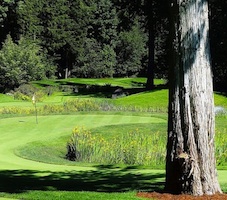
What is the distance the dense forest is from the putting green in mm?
19705

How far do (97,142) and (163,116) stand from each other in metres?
9.32

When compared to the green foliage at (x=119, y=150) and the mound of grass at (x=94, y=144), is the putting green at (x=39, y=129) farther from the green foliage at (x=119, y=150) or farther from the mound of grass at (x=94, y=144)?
the green foliage at (x=119, y=150)

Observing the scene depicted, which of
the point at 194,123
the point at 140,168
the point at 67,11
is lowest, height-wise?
the point at 140,168

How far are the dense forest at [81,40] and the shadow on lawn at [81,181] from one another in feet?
99.8

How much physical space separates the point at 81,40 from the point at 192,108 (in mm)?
65994

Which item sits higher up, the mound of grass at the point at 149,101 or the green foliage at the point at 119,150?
the mound of grass at the point at 149,101

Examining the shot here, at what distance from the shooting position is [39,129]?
61.8 feet

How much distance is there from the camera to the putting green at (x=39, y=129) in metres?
12.3

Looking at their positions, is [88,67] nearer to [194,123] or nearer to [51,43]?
[51,43]

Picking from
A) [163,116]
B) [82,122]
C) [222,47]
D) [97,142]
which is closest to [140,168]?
[97,142]

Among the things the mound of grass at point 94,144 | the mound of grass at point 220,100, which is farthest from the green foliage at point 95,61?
the mound of grass at point 94,144

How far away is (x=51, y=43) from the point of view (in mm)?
68938

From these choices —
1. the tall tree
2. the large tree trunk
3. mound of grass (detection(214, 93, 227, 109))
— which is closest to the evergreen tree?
the tall tree

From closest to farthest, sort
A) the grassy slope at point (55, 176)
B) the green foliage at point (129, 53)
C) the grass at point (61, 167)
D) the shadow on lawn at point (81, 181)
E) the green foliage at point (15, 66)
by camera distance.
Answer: the grassy slope at point (55, 176) → the grass at point (61, 167) → the shadow on lawn at point (81, 181) → the green foliage at point (15, 66) → the green foliage at point (129, 53)
